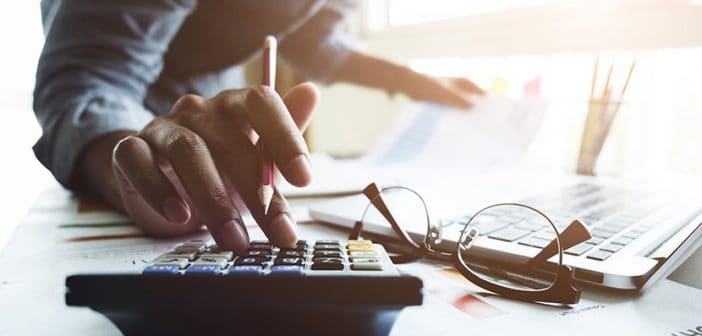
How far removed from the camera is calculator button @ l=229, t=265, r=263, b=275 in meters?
0.23

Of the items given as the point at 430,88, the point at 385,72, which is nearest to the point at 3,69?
the point at 385,72

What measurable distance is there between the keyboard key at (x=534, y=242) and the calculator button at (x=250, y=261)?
189 mm

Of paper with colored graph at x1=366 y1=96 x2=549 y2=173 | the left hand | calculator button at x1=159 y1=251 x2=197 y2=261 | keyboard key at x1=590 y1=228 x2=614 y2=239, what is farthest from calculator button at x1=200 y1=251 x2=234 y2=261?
the left hand

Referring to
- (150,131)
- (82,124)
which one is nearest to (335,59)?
(82,124)

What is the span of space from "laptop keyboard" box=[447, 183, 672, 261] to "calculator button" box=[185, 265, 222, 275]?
8.3 inches

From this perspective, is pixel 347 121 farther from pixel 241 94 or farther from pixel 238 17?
pixel 241 94

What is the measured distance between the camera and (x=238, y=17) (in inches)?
38.3

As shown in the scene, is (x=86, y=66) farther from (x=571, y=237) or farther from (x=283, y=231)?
(x=571, y=237)

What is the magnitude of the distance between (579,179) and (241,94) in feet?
1.59

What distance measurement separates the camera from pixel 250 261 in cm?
27

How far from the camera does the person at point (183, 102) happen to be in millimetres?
339

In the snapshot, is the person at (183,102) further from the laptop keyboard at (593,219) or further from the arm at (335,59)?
the laptop keyboard at (593,219)

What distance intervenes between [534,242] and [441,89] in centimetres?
61

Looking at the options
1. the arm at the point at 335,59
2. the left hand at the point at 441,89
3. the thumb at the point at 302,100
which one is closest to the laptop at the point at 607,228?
the thumb at the point at 302,100
